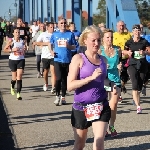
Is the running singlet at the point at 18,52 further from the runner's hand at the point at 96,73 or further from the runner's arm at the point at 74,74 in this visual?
the runner's hand at the point at 96,73

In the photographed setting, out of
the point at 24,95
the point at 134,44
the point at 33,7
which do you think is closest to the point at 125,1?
the point at 24,95

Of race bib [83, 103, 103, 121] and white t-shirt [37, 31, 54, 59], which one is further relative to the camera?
white t-shirt [37, 31, 54, 59]

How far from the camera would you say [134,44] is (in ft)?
34.4

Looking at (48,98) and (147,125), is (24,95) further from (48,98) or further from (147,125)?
(147,125)

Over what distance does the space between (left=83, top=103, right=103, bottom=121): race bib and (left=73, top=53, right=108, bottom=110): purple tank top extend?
1.7 inches

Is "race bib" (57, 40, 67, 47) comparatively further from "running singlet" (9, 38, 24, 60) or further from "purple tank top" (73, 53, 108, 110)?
"purple tank top" (73, 53, 108, 110)

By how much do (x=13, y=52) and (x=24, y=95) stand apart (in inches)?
58.3

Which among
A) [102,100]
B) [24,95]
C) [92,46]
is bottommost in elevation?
[24,95]

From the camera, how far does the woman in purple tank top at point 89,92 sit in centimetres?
583

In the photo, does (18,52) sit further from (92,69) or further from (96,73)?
(96,73)

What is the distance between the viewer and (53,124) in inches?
369

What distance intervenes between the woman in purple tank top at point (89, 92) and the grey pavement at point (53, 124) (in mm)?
1609

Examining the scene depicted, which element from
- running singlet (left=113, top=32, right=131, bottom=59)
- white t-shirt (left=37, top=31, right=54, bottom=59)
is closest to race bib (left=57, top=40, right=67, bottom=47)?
running singlet (left=113, top=32, right=131, bottom=59)

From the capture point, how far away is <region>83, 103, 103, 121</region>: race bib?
19.3 ft
